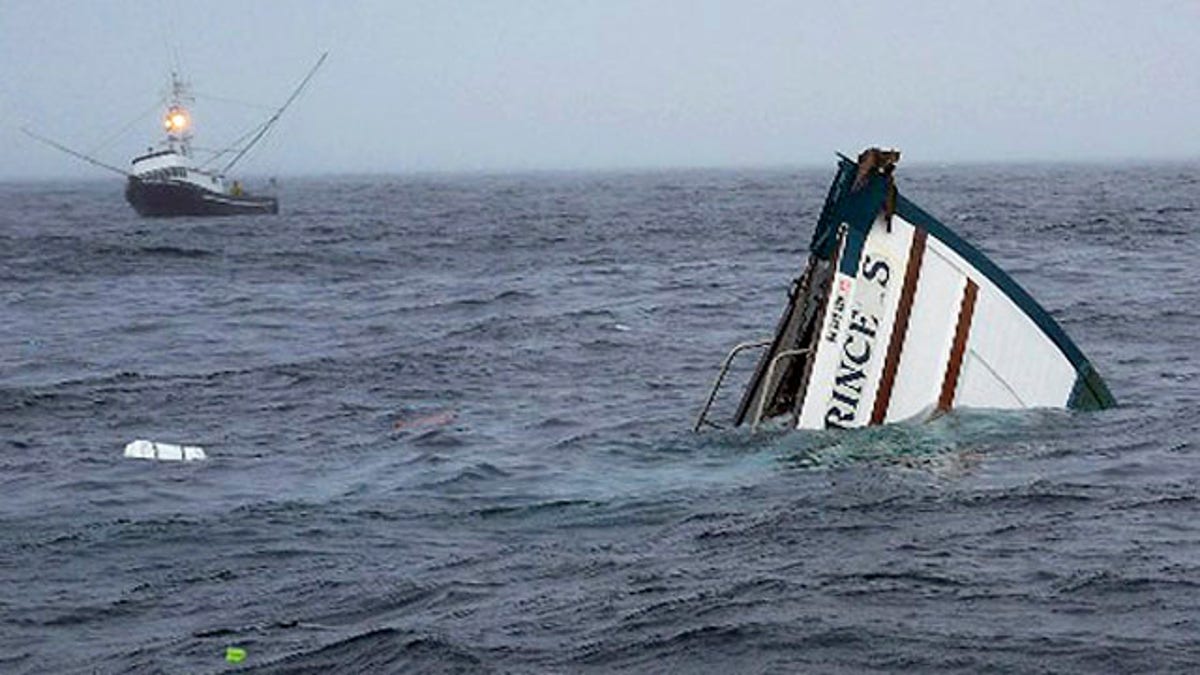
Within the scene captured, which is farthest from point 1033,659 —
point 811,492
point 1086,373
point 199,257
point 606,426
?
point 199,257

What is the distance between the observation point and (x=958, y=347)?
1345cm

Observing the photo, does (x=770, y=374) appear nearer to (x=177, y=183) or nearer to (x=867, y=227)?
(x=867, y=227)

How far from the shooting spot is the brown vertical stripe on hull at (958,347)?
13.4 metres

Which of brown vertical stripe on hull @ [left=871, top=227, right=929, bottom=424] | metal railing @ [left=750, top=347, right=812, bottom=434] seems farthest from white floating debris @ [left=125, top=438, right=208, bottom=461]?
brown vertical stripe on hull @ [left=871, top=227, right=929, bottom=424]

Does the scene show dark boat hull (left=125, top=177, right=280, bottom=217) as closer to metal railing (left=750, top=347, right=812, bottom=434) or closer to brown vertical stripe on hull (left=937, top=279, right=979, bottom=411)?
metal railing (left=750, top=347, right=812, bottom=434)

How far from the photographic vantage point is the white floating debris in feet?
50.3

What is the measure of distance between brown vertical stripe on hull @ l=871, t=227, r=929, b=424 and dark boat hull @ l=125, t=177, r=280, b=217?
234ft

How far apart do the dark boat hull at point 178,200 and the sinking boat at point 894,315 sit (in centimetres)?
7100

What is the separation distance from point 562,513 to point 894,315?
3.78m

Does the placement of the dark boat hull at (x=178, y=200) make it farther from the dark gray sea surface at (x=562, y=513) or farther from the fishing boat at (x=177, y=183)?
the dark gray sea surface at (x=562, y=513)

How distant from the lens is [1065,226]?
171 ft

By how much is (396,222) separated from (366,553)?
209 feet

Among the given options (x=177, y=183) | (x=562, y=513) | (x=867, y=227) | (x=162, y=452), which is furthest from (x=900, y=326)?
(x=177, y=183)

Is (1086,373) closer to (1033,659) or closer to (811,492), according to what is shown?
(811,492)
